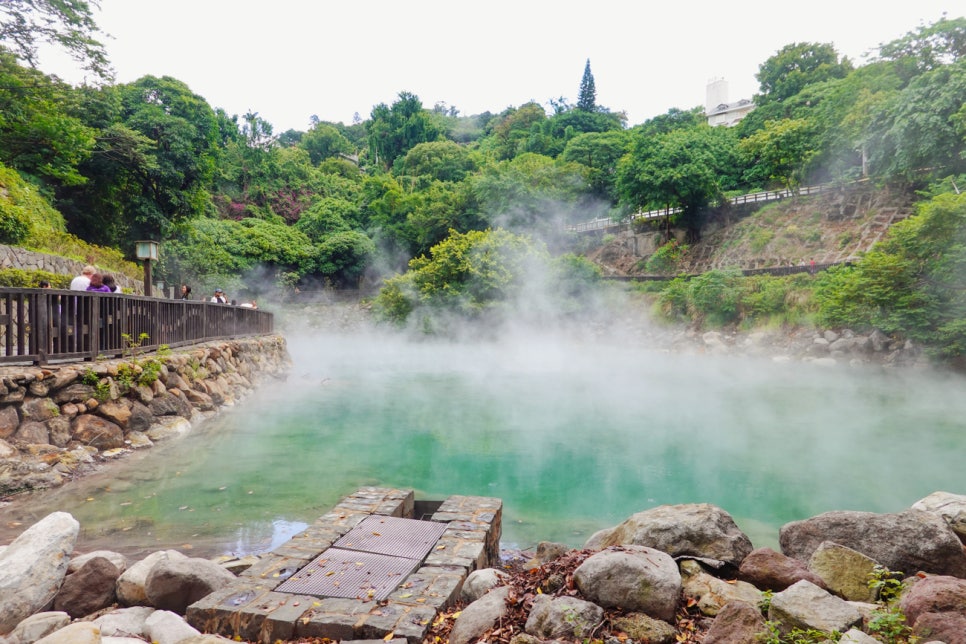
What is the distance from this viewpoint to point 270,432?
26.9ft

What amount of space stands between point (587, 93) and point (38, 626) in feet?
205

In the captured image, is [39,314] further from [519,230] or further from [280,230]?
[280,230]

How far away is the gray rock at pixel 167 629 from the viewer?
8.36 feet

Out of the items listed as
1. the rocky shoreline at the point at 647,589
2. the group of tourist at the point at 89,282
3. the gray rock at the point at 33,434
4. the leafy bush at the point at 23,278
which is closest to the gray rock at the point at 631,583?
the rocky shoreline at the point at 647,589

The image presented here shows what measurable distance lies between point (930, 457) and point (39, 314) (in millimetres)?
10864

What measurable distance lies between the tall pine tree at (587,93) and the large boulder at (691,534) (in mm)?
59691

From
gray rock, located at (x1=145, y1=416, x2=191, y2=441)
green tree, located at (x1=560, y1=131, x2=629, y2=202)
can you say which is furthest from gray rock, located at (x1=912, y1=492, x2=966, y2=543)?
green tree, located at (x1=560, y1=131, x2=629, y2=202)

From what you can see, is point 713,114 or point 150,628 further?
point 713,114

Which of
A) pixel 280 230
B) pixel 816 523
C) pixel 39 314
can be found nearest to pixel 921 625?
pixel 816 523

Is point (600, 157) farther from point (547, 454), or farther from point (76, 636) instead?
point (76, 636)

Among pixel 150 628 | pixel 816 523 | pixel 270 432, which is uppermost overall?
pixel 816 523

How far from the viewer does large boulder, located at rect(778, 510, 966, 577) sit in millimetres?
3068

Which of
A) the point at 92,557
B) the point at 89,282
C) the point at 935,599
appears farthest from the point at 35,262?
the point at 935,599

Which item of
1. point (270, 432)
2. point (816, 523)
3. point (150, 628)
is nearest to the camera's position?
point (150, 628)
